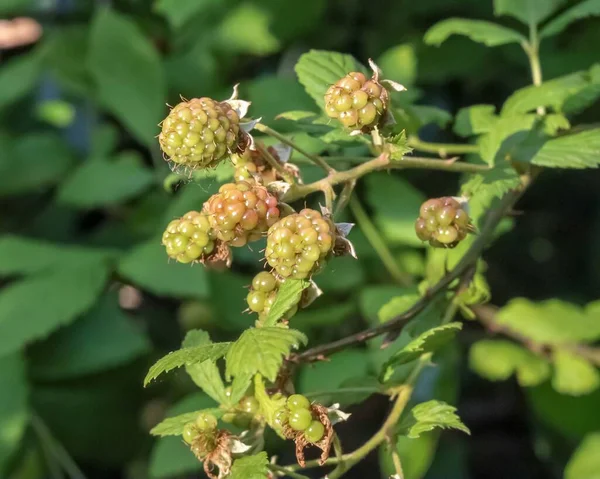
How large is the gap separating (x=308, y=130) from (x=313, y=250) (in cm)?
35

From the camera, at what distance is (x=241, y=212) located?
2.32 feet

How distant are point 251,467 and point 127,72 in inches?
53.9

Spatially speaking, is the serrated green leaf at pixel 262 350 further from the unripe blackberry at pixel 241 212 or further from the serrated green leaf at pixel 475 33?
the serrated green leaf at pixel 475 33

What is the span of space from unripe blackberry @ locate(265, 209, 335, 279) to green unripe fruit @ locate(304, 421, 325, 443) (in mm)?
139

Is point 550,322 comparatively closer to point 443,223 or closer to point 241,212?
point 443,223

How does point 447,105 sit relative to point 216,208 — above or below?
below

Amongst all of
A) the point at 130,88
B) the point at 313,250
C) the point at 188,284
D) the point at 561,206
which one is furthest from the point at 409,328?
the point at 561,206

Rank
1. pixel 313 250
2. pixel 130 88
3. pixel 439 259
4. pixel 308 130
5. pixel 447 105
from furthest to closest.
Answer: pixel 447 105, pixel 130 88, pixel 439 259, pixel 308 130, pixel 313 250

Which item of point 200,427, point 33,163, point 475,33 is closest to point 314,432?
point 200,427

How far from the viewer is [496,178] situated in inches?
34.7

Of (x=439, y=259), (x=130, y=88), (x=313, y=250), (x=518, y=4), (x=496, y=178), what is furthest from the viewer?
(x=130, y=88)

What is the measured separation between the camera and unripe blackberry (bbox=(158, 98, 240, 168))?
0.72 m

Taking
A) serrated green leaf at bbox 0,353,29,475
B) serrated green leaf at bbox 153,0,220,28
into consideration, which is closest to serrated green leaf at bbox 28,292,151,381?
serrated green leaf at bbox 0,353,29,475

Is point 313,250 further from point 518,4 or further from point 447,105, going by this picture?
point 447,105
